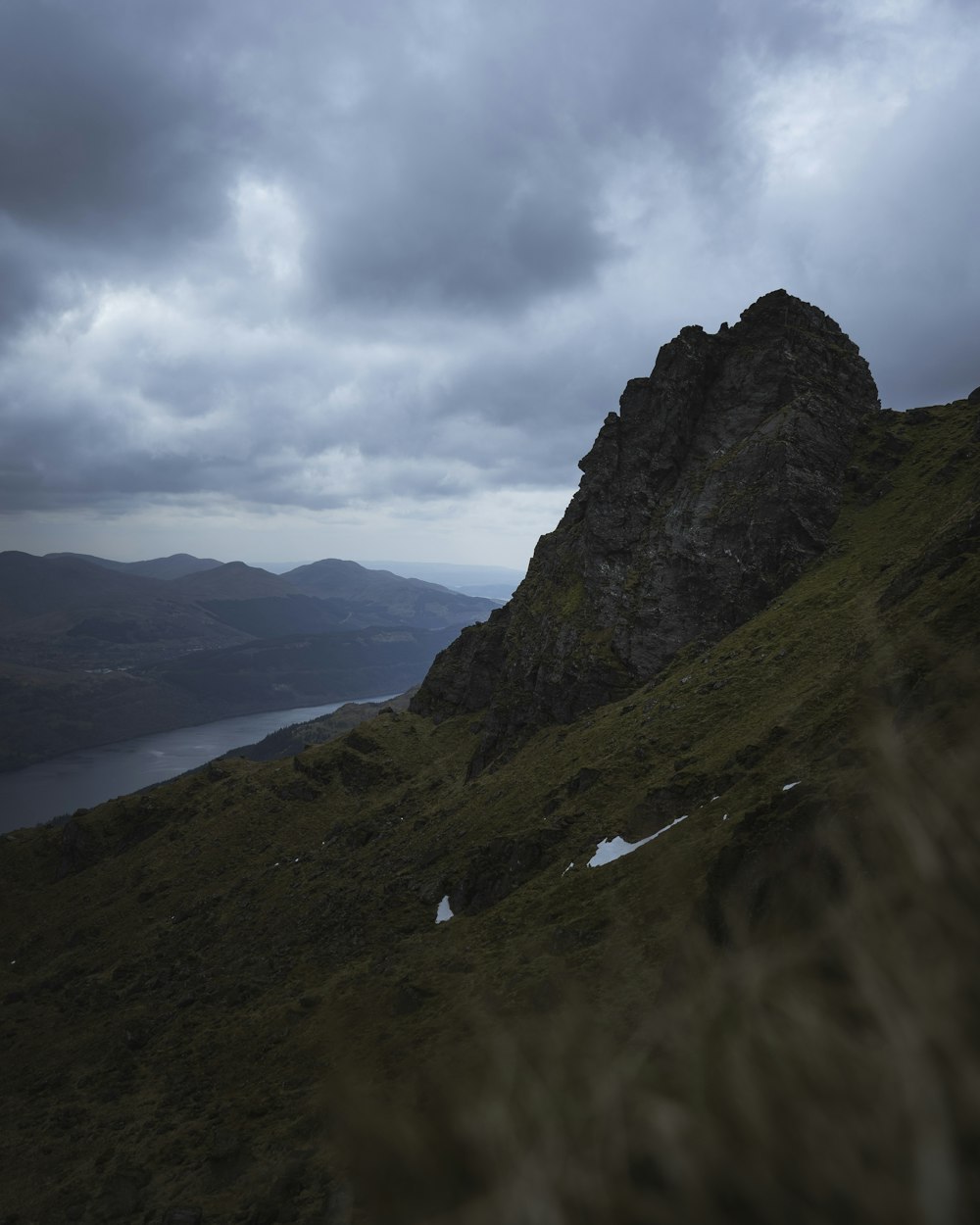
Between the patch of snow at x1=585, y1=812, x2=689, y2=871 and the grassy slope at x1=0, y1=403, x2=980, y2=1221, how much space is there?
0.61m

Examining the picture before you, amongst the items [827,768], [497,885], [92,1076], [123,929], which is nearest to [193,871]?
[123,929]

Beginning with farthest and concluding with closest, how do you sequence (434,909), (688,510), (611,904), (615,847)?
(688,510), (434,909), (615,847), (611,904)

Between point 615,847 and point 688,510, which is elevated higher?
point 688,510

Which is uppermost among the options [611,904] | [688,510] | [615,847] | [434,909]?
[688,510]

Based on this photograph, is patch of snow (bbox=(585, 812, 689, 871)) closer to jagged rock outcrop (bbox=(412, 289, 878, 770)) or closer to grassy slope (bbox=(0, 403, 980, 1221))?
grassy slope (bbox=(0, 403, 980, 1221))

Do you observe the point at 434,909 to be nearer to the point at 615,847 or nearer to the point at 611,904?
the point at 615,847

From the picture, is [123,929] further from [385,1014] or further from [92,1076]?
[385,1014]

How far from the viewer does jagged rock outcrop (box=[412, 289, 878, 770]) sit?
56812 mm

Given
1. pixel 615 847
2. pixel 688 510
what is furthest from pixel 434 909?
pixel 688 510

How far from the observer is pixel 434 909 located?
34.9 m

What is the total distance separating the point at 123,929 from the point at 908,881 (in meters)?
73.7

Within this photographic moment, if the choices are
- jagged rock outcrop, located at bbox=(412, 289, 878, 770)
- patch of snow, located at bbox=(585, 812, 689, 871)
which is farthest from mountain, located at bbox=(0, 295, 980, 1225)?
jagged rock outcrop, located at bbox=(412, 289, 878, 770)

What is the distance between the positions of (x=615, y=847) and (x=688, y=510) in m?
42.3

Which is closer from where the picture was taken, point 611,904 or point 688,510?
point 611,904
